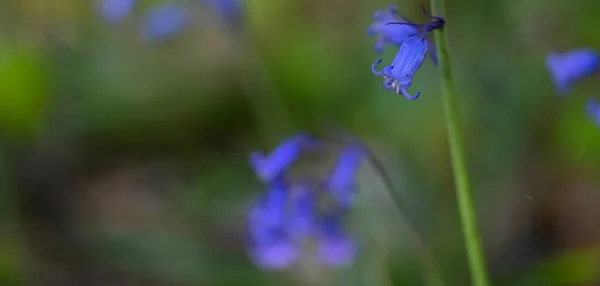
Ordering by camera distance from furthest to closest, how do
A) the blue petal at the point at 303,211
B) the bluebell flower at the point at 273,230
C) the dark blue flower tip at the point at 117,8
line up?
the dark blue flower tip at the point at 117,8 < the blue petal at the point at 303,211 < the bluebell flower at the point at 273,230

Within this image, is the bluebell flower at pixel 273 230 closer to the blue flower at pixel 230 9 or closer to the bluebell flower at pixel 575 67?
the bluebell flower at pixel 575 67

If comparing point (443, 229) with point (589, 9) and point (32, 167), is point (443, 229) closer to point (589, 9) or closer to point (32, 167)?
point (589, 9)

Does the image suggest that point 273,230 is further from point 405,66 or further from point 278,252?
point 405,66

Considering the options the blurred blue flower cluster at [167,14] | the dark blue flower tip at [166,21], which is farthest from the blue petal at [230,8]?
the dark blue flower tip at [166,21]

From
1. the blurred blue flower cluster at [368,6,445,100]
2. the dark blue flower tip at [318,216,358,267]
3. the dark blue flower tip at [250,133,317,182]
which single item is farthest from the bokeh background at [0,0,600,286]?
the blurred blue flower cluster at [368,6,445,100]

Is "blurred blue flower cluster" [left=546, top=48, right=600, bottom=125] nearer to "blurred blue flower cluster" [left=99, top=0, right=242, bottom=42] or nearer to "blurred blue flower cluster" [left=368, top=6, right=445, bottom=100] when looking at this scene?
"blurred blue flower cluster" [left=368, top=6, right=445, bottom=100]

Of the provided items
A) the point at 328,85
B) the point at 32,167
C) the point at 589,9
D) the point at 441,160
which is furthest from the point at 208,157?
the point at 589,9

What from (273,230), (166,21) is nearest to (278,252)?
(273,230)
